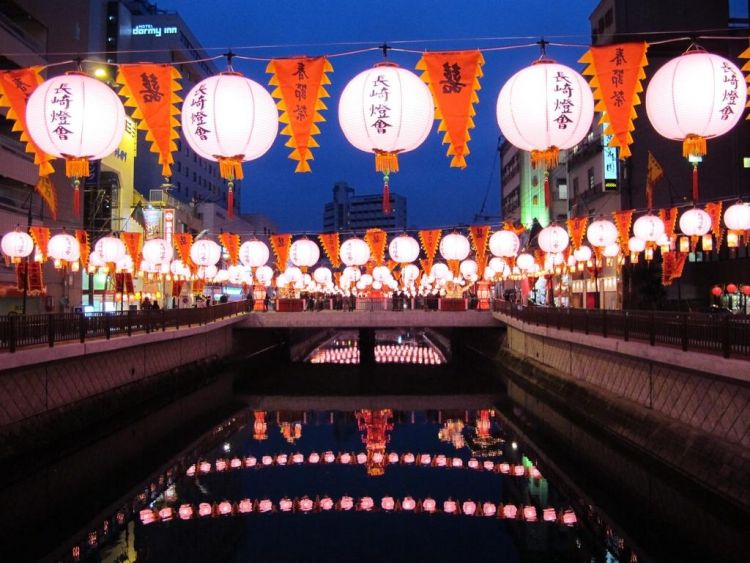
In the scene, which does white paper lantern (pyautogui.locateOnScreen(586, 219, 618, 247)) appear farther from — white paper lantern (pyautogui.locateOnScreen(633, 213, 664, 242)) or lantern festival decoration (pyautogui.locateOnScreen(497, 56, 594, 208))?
lantern festival decoration (pyautogui.locateOnScreen(497, 56, 594, 208))

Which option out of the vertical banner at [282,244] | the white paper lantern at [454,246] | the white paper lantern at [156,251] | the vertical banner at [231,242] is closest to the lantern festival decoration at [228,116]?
the white paper lantern at [156,251]

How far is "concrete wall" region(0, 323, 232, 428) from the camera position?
1603cm

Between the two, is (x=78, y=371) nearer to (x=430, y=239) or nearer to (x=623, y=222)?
(x=430, y=239)

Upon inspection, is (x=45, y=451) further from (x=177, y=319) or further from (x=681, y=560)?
(x=681, y=560)

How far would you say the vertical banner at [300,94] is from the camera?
1223 cm

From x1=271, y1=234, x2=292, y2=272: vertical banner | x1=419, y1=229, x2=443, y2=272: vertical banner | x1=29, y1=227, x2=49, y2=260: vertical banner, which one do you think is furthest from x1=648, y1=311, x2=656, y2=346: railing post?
x1=29, y1=227, x2=49, y2=260: vertical banner

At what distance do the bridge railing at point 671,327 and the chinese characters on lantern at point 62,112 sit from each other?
13.3 meters

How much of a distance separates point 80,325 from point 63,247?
736 centimetres

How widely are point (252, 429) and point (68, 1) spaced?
27.6m

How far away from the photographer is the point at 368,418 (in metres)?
27.1

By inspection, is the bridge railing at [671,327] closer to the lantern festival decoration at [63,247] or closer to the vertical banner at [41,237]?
the lantern festival decoration at [63,247]

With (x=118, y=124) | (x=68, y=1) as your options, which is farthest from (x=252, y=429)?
(x=68, y=1)

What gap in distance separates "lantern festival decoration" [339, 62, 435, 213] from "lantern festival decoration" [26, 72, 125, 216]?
472 cm

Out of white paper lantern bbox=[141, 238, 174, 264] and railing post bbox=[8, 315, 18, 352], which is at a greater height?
white paper lantern bbox=[141, 238, 174, 264]
